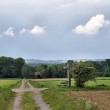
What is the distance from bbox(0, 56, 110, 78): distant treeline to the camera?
14512 cm

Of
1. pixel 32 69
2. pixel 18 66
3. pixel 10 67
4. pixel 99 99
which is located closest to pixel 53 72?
pixel 32 69

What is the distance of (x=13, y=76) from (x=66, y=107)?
153 metres

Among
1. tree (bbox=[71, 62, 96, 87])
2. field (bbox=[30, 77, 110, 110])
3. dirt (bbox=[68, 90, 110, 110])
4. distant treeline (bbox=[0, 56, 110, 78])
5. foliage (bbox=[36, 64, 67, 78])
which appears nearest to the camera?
field (bbox=[30, 77, 110, 110])

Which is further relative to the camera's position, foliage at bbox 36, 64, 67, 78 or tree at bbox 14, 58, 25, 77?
tree at bbox 14, 58, 25, 77

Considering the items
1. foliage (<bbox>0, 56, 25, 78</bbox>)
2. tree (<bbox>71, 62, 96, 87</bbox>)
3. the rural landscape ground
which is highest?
foliage (<bbox>0, 56, 25, 78</bbox>)

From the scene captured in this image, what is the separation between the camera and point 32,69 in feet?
575

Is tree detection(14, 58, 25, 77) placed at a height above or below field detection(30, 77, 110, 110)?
above

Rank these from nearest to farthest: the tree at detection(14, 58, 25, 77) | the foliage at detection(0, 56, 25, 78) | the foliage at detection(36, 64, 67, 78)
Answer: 1. the foliage at detection(36, 64, 67, 78)
2. the foliage at detection(0, 56, 25, 78)
3. the tree at detection(14, 58, 25, 77)

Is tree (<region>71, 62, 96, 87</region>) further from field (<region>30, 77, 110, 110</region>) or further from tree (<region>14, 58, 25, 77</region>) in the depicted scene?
tree (<region>14, 58, 25, 77</region>)

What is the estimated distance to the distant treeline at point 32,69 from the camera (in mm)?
145125

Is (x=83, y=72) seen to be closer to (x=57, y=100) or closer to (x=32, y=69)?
(x=57, y=100)

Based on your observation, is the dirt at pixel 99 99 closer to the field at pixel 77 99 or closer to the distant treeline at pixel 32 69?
the field at pixel 77 99

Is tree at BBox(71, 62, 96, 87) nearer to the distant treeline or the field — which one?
the field

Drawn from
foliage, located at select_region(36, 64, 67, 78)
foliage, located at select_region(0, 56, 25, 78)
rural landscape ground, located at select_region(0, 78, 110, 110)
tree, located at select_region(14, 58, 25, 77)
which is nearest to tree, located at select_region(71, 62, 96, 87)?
rural landscape ground, located at select_region(0, 78, 110, 110)
